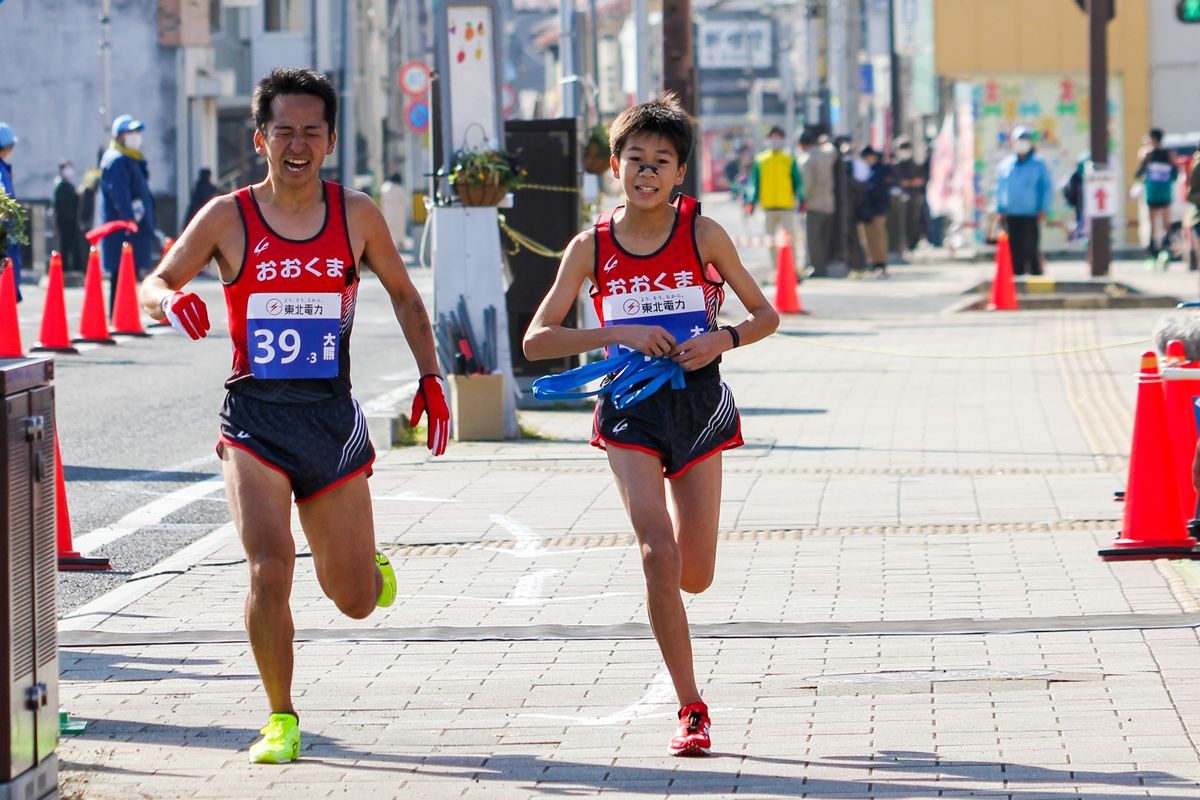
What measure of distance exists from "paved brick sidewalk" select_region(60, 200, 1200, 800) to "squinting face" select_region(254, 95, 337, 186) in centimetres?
156

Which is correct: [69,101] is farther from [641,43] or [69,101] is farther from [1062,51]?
[641,43]

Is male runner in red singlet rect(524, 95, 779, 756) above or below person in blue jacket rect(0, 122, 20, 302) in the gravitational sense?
below

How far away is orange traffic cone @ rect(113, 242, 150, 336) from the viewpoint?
2238cm

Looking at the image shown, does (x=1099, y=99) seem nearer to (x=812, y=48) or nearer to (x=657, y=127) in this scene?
(x=657, y=127)

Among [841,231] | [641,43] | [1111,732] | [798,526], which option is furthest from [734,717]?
[841,231]

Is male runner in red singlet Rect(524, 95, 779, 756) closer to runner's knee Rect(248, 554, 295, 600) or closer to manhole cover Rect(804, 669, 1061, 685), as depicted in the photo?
manhole cover Rect(804, 669, 1061, 685)

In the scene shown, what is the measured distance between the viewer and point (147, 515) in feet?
36.9

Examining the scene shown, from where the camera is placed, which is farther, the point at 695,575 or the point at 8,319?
the point at 8,319

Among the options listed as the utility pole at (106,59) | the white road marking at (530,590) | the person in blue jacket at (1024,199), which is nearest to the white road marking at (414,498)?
the white road marking at (530,590)

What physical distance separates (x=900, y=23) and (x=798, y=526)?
132 ft

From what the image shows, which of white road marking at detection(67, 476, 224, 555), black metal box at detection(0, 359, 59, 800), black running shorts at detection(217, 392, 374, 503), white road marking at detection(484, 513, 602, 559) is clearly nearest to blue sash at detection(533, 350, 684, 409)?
black running shorts at detection(217, 392, 374, 503)

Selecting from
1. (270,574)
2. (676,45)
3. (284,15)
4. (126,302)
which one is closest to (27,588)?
(270,574)

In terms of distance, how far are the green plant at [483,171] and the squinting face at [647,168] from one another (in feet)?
25.2

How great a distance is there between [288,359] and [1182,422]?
5018mm
